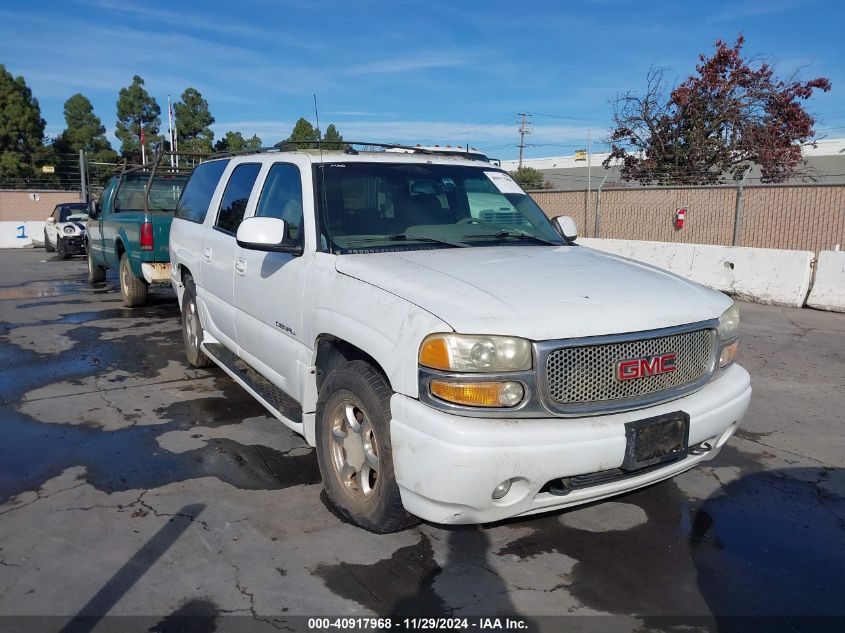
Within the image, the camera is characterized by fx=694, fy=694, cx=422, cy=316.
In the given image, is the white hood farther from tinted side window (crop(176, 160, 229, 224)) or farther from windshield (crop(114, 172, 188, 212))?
windshield (crop(114, 172, 188, 212))

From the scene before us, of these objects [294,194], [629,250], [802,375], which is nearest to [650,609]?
[294,194]

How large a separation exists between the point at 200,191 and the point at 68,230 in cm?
1543

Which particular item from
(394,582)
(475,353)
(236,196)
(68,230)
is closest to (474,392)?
(475,353)

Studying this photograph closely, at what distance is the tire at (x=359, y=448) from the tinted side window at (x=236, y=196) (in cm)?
207

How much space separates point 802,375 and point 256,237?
18.2ft

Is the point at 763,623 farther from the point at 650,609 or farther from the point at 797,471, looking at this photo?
the point at 797,471

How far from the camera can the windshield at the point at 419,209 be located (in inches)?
160

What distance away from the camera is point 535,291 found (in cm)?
319

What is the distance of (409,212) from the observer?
4340mm

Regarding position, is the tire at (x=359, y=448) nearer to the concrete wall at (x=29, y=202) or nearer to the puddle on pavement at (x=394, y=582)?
the puddle on pavement at (x=394, y=582)

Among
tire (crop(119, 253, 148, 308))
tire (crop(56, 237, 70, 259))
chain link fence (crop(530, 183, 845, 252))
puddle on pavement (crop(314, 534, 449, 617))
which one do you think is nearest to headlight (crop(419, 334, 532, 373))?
puddle on pavement (crop(314, 534, 449, 617))

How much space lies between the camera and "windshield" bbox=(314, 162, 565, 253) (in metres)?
4.07

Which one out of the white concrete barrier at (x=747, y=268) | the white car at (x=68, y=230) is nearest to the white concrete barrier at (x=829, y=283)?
the white concrete barrier at (x=747, y=268)

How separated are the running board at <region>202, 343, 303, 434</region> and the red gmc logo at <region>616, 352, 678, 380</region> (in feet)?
6.13
